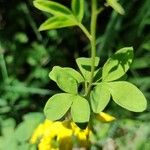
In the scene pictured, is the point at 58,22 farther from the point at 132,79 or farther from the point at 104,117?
the point at 132,79

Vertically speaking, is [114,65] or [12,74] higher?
[114,65]

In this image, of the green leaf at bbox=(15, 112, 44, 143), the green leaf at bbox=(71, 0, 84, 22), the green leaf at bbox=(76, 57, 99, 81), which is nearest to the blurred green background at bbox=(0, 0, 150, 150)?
the green leaf at bbox=(15, 112, 44, 143)

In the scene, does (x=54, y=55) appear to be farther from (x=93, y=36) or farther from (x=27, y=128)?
(x=93, y=36)

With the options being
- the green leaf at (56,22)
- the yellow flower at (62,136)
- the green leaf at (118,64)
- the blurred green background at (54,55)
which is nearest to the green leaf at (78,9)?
the green leaf at (56,22)

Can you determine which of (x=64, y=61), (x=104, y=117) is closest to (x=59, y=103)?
(x=104, y=117)

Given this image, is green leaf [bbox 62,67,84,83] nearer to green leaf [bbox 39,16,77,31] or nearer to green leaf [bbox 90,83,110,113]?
green leaf [bbox 90,83,110,113]

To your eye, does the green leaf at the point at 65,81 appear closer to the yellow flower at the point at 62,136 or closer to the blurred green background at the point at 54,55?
the yellow flower at the point at 62,136
